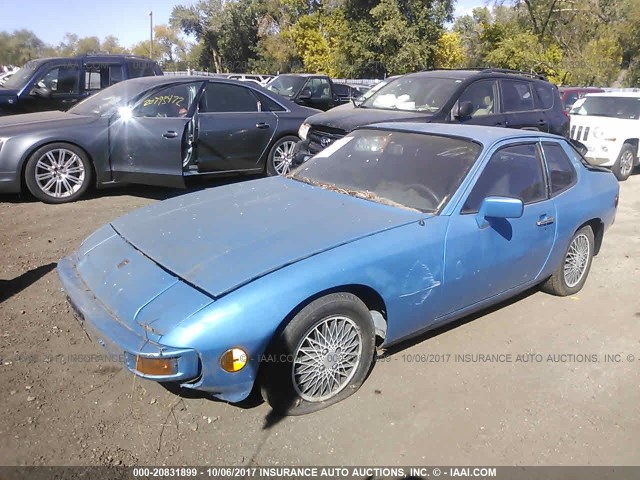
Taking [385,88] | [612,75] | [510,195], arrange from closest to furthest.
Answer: [510,195] → [385,88] → [612,75]

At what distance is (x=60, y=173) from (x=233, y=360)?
195 inches

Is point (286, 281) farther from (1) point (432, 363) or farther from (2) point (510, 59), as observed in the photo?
(2) point (510, 59)

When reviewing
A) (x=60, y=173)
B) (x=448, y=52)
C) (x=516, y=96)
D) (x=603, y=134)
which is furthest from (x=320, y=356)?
(x=448, y=52)

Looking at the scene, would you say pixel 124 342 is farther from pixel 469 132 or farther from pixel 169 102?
pixel 169 102

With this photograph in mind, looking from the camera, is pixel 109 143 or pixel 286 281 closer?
pixel 286 281

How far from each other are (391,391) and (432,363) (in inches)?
18.0

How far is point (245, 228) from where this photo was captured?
3.14 metres

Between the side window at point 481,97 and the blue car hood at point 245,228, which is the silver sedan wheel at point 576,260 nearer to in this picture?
the blue car hood at point 245,228

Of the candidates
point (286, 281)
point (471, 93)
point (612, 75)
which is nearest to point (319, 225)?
point (286, 281)

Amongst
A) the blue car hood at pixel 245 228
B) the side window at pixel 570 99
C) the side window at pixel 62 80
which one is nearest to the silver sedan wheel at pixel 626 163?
the side window at pixel 570 99

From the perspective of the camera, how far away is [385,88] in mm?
8125

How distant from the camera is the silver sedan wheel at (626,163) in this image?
33.7 ft

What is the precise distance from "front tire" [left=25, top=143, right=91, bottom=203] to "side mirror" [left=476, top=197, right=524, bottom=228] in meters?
5.00

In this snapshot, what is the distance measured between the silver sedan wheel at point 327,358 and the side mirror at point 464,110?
472cm
